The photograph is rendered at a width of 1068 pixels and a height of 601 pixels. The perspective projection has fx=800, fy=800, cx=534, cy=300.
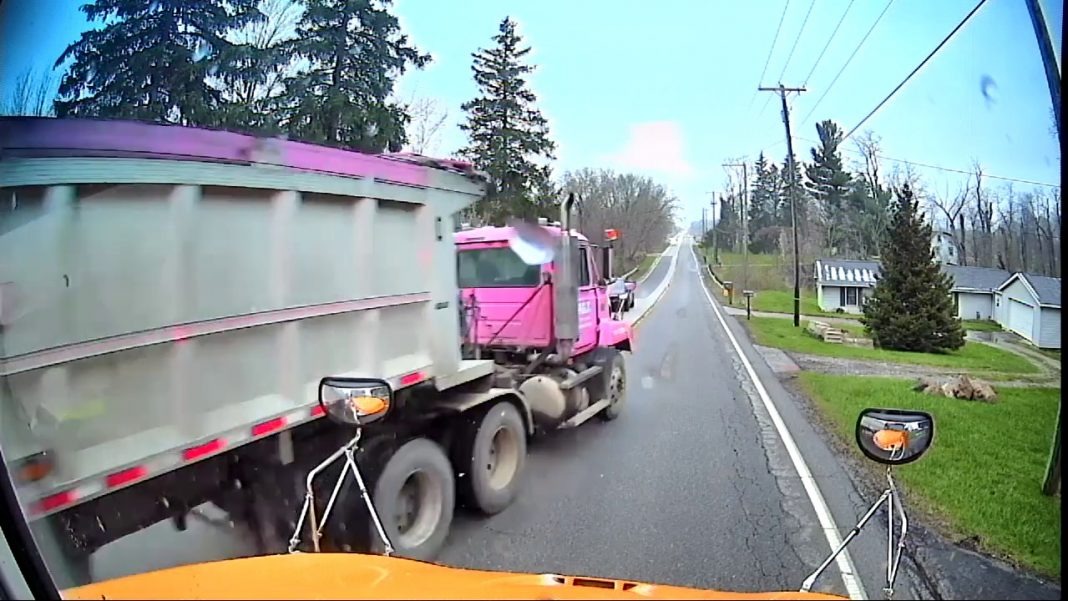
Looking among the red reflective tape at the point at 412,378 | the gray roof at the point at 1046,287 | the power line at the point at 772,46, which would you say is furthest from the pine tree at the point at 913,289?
the red reflective tape at the point at 412,378

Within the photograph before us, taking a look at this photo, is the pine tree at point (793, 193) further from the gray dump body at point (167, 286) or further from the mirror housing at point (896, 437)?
the gray dump body at point (167, 286)

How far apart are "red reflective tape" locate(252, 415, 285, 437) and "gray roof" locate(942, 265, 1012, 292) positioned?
216 centimetres

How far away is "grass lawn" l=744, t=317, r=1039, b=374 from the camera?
235 cm

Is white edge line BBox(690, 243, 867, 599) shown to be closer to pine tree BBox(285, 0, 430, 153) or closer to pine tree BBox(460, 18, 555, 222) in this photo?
pine tree BBox(460, 18, 555, 222)

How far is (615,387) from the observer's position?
11.8 feet

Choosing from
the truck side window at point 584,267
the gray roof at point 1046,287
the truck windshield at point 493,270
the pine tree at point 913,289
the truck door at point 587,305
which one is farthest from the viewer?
the truck door at point 587,305

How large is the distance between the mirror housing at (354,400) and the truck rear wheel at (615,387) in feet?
3.91

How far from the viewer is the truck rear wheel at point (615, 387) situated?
11.6ft

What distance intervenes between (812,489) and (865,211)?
3.10ft

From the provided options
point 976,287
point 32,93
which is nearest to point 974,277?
point 976,287

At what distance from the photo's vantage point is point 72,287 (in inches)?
93.0

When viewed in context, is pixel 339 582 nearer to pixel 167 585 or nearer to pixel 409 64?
pixel 167 585

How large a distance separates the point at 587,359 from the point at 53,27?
253 centimetres

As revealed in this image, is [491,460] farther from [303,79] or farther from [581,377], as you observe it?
[303,79]
